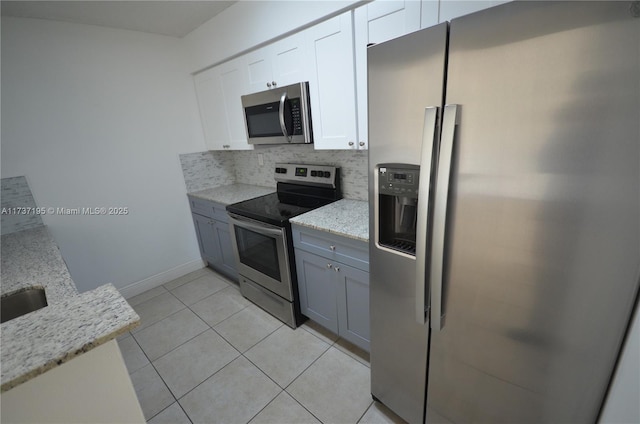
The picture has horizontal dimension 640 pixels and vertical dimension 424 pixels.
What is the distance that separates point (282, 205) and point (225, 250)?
0.95 meters

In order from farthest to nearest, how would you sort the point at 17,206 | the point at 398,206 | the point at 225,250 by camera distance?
the point at 225,250, the point at 17,206, the point at 398,206

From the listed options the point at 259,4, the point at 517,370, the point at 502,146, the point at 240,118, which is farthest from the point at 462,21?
the point at 240,118

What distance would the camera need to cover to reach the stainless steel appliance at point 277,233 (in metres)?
2.02

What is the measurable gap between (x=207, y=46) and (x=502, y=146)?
2.65 meters

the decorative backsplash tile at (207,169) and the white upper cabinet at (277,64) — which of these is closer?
the white upper cabinet at (277,64)

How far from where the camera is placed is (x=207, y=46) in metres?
2.52

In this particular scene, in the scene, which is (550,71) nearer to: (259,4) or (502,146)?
(502,146)

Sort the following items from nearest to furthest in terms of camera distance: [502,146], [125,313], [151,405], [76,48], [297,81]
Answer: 1. [125,313]
2. [502,146]
3. [151,405]
4. [297,81]
5. [76,48]

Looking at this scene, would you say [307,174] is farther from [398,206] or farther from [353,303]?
[398,206]

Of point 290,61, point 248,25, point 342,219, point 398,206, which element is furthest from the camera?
point 248,25

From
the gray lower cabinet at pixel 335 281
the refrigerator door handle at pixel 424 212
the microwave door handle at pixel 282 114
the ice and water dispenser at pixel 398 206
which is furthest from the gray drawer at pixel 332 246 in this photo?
the microwave door handle at pixel 282 114

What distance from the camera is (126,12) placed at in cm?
213

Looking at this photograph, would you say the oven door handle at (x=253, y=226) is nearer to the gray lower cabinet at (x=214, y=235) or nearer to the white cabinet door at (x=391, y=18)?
the gray lower cabinet at (x=214, y=235)

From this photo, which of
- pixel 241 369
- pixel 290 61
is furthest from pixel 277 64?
pixel 241 369
